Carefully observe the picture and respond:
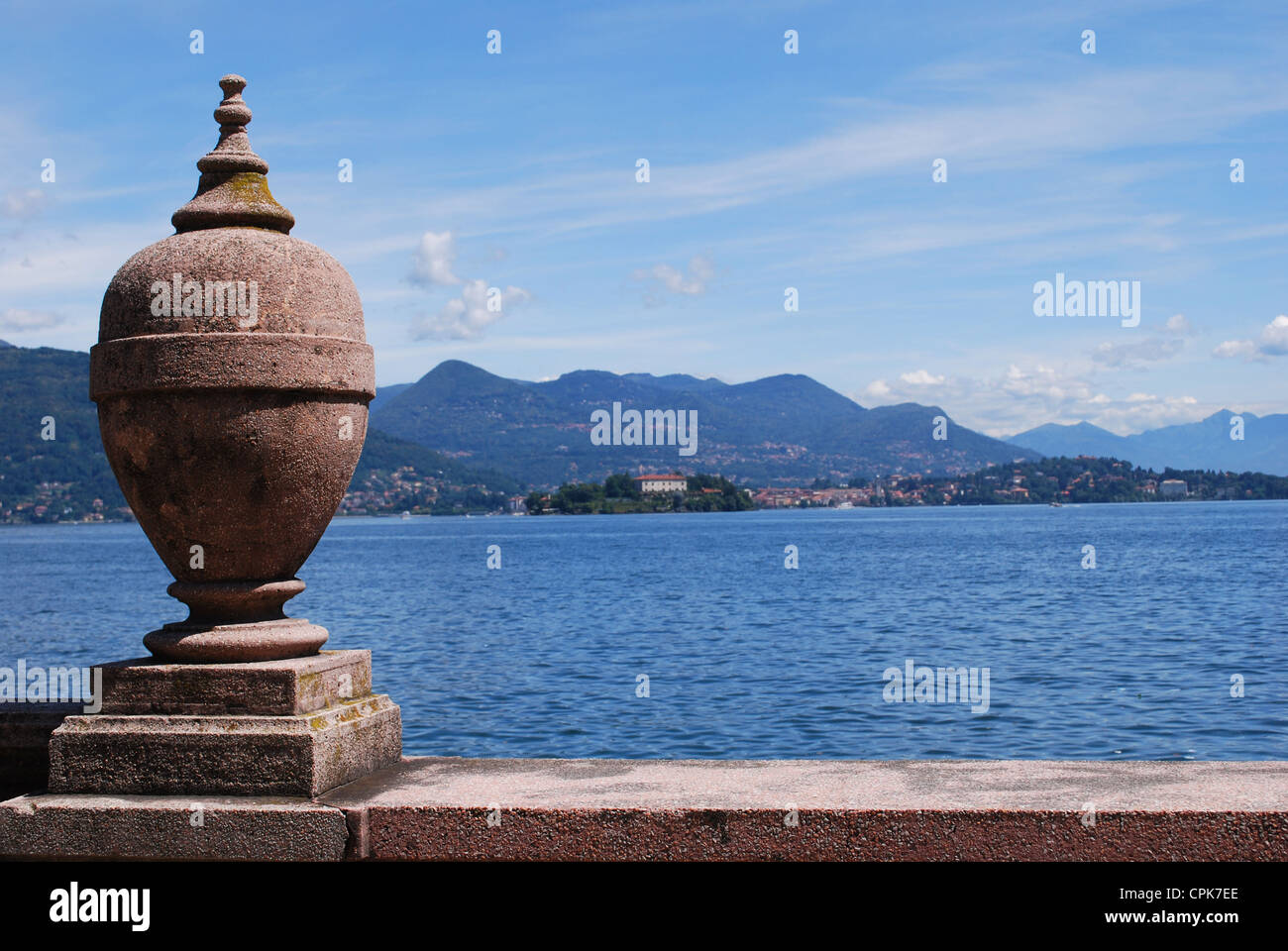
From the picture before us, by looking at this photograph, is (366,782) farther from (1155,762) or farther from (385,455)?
(385,455)

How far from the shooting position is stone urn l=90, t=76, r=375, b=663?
4.65 metres

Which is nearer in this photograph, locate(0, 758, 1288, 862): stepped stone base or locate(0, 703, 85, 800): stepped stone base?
locate(0, 758, 1288, 862): stepped stone base

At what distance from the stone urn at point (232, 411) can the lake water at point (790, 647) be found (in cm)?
1536

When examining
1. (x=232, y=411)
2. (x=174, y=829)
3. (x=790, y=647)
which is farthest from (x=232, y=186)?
(x=790, y=647)

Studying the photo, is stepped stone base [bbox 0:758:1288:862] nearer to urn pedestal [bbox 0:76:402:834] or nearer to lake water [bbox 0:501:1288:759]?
urn pedestal [bbox 0:76:402:834]

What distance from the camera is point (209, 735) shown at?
14.9 feet

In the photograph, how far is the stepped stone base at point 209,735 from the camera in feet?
14.8

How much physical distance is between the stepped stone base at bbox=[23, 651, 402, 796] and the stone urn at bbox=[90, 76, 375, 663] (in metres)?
0.14

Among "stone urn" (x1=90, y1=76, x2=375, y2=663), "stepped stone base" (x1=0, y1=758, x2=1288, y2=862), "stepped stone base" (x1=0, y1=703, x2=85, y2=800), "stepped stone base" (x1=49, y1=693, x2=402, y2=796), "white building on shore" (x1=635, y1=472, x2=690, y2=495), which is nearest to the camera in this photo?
"stepped stone base" (x1=0, y1=758, x2=1288, y2=862)

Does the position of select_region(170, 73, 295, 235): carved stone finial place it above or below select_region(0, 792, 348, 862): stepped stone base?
above

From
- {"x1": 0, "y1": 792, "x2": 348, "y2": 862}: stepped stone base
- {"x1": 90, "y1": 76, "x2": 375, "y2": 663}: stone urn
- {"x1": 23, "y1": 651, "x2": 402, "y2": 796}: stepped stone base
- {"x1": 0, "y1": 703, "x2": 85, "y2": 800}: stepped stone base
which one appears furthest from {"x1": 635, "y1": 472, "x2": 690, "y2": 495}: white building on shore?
{"x1": 0, "y1": 792, "x2": 348, "y2": 862}: stepped stone base

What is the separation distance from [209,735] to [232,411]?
1178mm

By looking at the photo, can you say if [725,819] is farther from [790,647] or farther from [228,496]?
[790,647]
